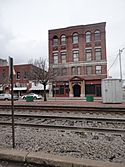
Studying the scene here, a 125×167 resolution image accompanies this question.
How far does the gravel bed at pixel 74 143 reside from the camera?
15.7 feet

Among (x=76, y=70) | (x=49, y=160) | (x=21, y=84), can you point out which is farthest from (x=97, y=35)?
(x=49, y=160)

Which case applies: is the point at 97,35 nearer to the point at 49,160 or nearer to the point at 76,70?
the point at 76,70

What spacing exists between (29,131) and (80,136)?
227 centimetres

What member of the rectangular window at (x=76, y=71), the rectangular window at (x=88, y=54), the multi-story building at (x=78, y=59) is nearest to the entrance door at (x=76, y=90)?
the multi-story building at (x=78, y=59)

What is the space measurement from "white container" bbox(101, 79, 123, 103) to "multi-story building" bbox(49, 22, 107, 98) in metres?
17.7

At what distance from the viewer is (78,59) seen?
41688 mm

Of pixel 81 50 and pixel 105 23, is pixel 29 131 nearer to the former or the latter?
pixel 81 50

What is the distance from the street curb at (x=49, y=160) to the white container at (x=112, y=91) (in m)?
17.4

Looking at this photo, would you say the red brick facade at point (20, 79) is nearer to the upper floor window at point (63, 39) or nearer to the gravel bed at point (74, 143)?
the upper floor window at point (63, 39)

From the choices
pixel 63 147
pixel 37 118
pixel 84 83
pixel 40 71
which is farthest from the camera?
pixel 84 83

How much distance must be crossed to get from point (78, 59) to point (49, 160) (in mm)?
Answer: 38560

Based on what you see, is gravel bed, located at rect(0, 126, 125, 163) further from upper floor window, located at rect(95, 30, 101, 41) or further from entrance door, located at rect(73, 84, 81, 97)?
upper floor window, located at rect(95, 30, 101, 41)

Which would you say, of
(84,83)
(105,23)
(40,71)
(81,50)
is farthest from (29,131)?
(105,23)

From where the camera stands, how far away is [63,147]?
5.39 metres
